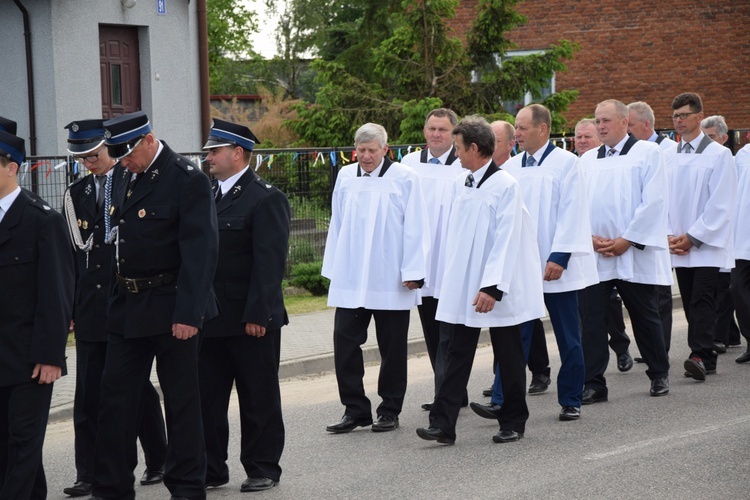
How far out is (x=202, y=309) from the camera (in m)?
6.17

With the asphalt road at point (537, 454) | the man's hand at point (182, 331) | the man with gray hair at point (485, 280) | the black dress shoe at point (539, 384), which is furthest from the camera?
the black dress shoe at point (539, 384)

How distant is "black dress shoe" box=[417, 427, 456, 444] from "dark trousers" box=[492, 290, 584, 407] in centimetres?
98

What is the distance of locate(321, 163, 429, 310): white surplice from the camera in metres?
8.63

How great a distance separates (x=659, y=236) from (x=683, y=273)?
→ 1521 millimetres

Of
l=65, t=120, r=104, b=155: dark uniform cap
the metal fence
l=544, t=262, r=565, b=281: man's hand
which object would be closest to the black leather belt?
l=65, t=120, r=104, b=155: dark uniform cap

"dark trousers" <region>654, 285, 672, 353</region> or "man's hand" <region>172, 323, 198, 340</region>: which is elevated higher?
"man's hand" <region>172, 323, 198, 340</region>

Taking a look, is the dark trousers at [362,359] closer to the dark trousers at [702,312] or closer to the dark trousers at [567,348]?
the dark trousers at [567,348]

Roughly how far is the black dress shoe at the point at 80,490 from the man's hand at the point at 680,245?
575 centimetres

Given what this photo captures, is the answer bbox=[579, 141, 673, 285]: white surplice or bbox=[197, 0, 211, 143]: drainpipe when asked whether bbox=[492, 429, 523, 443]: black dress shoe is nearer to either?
bbox=[579, 141, 673, 285]: white surplice

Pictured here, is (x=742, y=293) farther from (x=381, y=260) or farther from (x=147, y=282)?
(x=147, y=282)

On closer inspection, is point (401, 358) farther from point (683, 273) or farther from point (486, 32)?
point (486, 32)

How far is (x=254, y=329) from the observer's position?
684cm

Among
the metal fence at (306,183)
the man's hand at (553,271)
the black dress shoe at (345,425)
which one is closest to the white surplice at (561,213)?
the man's hand at (553,271)

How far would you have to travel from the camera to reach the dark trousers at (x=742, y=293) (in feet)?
35.2
